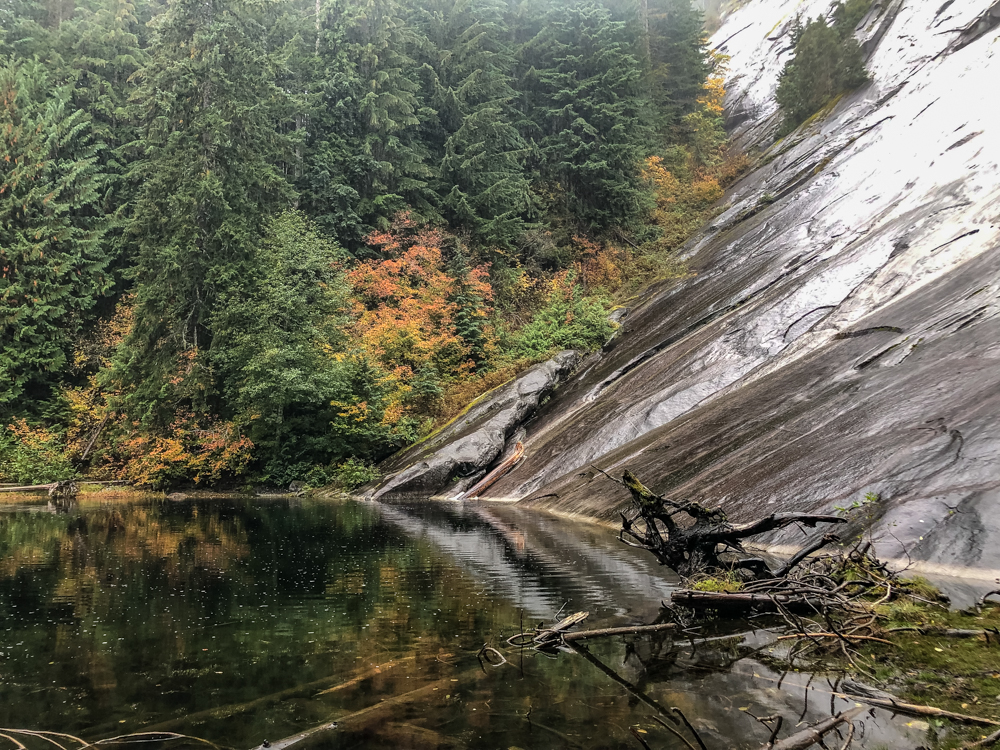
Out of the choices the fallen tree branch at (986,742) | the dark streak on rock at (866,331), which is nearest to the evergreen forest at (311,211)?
the dark streak on rock at (866,331)

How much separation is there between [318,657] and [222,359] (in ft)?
78.8

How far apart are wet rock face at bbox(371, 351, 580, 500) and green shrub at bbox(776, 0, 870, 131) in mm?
20907

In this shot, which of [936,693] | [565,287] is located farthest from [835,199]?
[936,693]

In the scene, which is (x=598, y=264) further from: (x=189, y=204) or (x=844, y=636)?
(x=844, y=636)

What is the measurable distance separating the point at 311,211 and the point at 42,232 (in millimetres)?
12629

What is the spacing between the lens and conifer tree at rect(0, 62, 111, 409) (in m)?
31.2

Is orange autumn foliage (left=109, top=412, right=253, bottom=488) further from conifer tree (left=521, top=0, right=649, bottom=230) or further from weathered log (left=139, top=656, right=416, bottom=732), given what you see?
weathered log (left=139, top=656, right=416, bottom=732)

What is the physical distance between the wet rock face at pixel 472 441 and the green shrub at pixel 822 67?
20.9 meters

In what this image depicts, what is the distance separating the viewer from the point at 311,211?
118ft

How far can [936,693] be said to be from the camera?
4910 mm

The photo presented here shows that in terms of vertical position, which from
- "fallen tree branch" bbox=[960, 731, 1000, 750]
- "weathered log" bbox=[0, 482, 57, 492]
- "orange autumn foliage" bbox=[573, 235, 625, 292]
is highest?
"weathered log" bbox=[0, 482, 57, 492]

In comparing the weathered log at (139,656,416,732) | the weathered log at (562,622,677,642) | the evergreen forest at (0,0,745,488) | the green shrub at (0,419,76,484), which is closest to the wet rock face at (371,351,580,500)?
the evergreen forest at (0,0,745,488)

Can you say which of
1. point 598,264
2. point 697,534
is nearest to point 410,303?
point 598,264

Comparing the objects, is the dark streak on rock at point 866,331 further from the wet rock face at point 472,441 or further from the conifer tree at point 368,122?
the conifer tree at point 368,122
